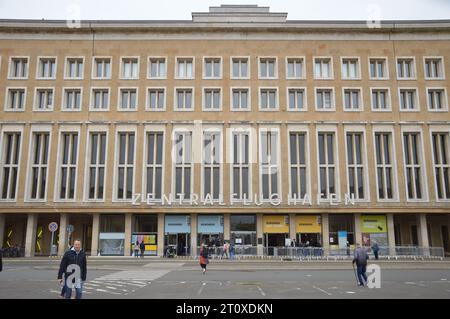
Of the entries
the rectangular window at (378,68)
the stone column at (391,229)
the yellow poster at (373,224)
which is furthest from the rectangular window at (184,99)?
the stone column at (391,229)

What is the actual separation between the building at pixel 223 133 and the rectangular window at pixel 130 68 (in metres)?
0.12

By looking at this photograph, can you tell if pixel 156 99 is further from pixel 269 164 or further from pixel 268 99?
pixel 269 164

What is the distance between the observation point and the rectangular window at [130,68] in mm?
41969

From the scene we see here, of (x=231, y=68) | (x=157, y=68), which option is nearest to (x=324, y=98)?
(x=231, y=68)

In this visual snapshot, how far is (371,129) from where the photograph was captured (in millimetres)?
40594

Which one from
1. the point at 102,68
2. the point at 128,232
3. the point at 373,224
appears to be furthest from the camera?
the point at 102,68

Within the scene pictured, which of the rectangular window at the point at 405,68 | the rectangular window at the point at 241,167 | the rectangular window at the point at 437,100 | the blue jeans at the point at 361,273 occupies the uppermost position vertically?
the rectangular window at the point at 405,68

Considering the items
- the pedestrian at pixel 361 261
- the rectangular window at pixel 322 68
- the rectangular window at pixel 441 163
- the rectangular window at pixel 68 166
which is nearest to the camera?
the pedestrian at pixel 361 261

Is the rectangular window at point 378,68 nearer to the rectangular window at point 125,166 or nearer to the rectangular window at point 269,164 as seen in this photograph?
the rectangular window at point 269,164

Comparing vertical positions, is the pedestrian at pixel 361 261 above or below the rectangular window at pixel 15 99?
below

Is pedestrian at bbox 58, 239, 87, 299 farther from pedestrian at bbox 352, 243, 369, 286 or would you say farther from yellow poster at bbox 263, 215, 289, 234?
yellow poster at bbox 263, 215, 289, 234

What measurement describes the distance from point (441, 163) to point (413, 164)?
8.78ft

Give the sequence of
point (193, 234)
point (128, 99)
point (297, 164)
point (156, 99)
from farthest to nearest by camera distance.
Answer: point (156, 99) → point (128, 99) → point (297, 164) → point (193, 234)

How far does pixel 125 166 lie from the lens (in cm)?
4012
